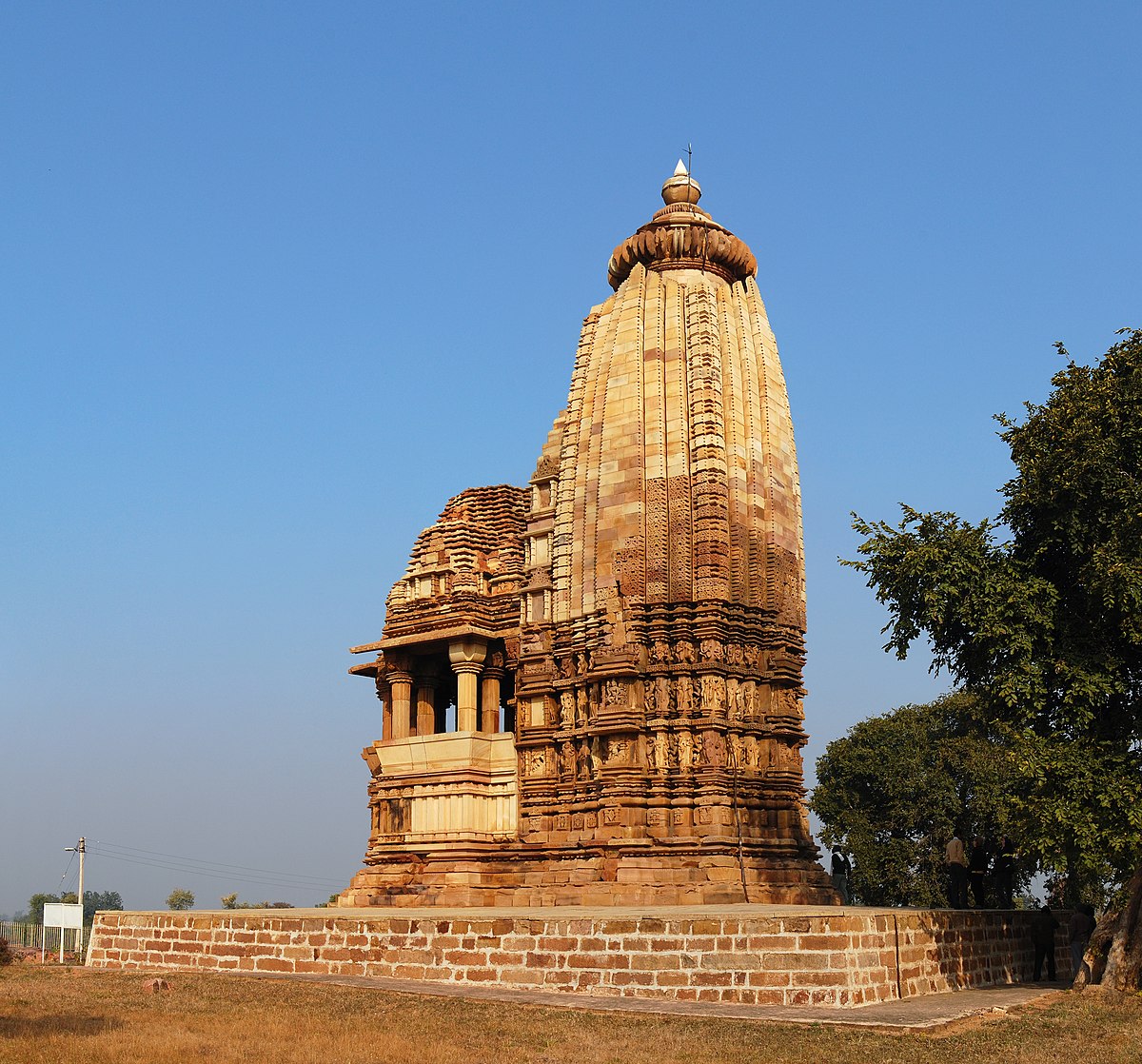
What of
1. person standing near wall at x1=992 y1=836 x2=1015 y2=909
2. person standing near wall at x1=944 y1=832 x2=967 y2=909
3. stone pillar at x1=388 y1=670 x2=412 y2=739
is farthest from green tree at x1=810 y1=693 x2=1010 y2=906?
stone pillar at x1=388 y1=670 x2=412 y2=739

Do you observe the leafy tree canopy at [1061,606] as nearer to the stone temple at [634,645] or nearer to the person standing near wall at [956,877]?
the person standing near wall at [956,877]

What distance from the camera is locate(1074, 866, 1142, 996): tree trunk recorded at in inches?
783

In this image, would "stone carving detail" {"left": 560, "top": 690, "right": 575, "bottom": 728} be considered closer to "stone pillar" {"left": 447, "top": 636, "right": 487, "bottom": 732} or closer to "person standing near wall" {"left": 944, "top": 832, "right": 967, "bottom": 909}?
"stone pillar" {"left": 447, "top": 636, "right": 487, "bottom": 732}

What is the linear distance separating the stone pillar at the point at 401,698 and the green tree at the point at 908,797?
2170 cm

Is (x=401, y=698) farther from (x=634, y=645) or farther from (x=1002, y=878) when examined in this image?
(x=1002, y=878)

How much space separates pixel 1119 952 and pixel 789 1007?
573 centimetres

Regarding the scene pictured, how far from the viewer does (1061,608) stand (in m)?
22.0

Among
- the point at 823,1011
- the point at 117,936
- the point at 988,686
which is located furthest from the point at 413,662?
the point at 823,1011

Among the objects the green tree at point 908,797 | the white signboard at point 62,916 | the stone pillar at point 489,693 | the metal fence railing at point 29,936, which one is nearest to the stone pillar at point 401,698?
the stone pillar at point 489,693

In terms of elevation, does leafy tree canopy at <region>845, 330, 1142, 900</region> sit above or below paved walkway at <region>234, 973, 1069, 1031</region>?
above

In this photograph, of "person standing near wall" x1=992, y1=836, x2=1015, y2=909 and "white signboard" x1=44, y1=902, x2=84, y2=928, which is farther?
"white signboard" x1=44, y1=902, x2=84, y2=928

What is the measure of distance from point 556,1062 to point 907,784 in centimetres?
3654

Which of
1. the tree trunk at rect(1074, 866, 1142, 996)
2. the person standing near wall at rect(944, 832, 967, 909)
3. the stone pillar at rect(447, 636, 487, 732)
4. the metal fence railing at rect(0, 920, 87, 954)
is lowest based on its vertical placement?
the metal fence railing at rect(0, 920, 87, 954)

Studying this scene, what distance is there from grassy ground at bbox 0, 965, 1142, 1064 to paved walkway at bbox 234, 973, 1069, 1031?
373 mm
